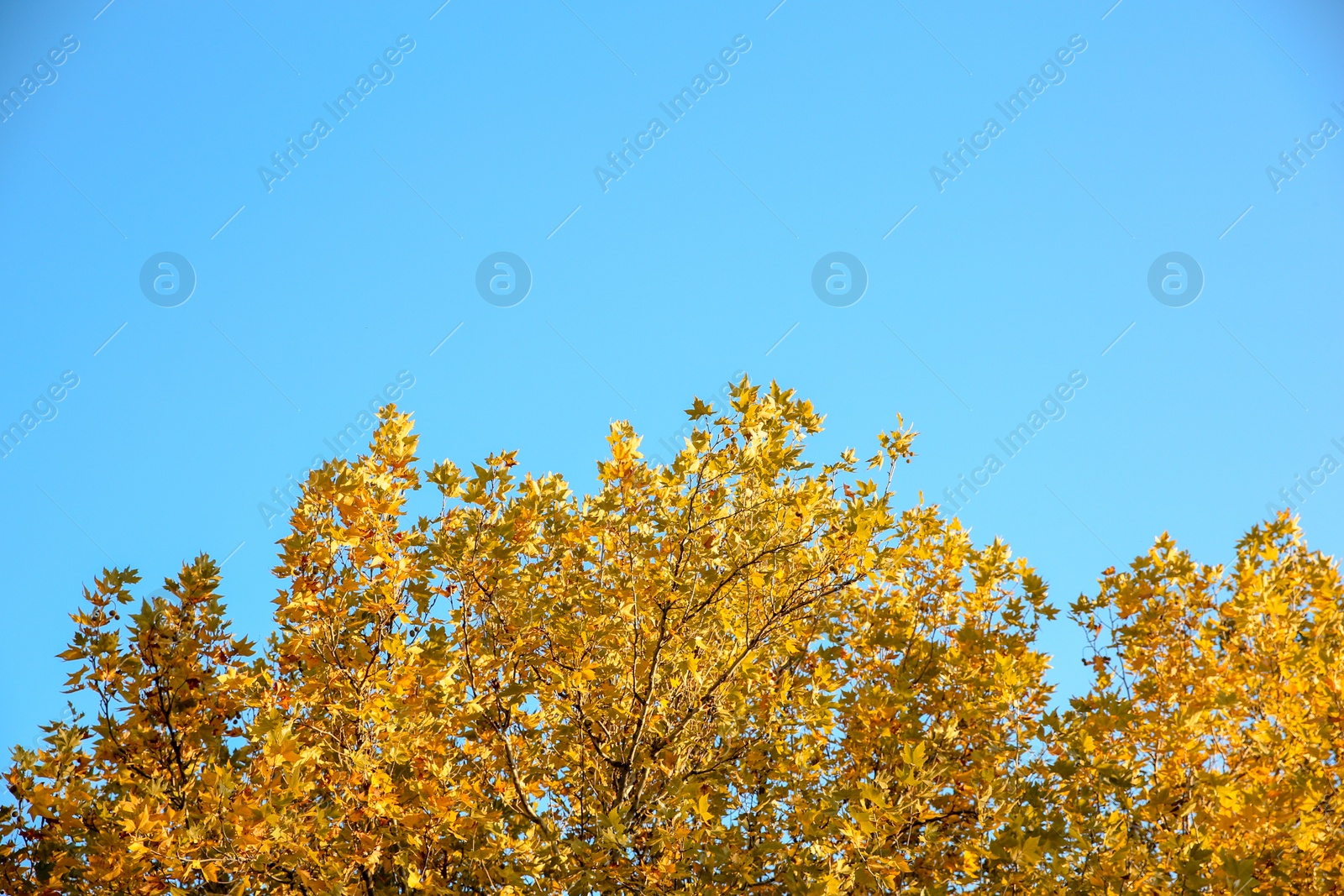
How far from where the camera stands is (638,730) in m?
4.96

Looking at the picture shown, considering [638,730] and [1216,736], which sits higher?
[638,730]

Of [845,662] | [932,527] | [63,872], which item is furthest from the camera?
[845,662]

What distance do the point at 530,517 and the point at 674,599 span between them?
97cm

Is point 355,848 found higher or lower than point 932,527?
lower

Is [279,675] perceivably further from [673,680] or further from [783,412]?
[783,412]

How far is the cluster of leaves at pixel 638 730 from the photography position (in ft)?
14.0

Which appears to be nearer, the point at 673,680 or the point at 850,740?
the point at 673,680

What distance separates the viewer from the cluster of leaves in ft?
14.0

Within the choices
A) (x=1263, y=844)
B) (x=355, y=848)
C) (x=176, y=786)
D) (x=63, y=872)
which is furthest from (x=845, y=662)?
(x=63, y=872)

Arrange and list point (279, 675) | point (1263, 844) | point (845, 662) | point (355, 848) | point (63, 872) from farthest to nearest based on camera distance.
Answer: point (845, 662), point (279, 675), point (63, 872), point (355, 848), point (1263, 844)

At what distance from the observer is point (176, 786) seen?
4.70 m

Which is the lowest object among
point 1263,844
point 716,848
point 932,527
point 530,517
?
point 1263,844

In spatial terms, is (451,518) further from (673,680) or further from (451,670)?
(673,680)

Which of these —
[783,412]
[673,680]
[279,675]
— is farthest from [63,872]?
[783,412]
